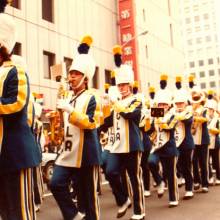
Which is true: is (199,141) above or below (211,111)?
below

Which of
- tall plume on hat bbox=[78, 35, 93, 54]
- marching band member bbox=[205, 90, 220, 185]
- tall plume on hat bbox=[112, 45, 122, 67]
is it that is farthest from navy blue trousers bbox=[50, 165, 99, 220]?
marching band member bbox=[205, 90, 220, 185]

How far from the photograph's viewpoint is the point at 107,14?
2594 centimetres

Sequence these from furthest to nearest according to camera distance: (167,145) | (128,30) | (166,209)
Result: (128,30)
(167,145)
(166,209)

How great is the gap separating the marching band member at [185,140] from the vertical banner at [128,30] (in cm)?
1696

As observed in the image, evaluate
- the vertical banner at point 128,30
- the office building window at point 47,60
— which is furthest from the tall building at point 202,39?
the office building window at point 47,60

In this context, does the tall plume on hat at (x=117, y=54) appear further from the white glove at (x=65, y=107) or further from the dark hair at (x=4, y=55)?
the dark hair at (x=4, y=55)

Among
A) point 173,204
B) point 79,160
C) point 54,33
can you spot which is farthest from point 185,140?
point 54,33

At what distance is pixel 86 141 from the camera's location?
16.0 feet

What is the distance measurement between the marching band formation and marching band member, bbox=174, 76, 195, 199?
0.06 ft

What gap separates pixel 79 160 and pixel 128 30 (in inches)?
867

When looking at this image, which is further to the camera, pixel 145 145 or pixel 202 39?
pixel 202 39

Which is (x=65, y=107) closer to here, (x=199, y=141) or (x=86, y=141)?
(x=86, y=141)

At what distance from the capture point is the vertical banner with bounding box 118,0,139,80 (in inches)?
1005

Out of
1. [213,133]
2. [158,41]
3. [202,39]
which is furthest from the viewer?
[202,39]
